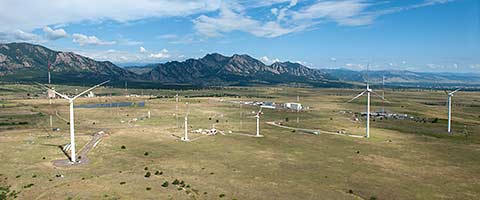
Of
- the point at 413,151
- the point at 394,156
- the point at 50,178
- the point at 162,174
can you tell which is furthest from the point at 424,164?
the point at 50,178

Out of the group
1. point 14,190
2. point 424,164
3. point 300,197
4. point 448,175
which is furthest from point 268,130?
point 14,190

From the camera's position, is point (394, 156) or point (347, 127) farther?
point (347, 127)

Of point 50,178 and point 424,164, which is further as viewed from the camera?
point 424,164

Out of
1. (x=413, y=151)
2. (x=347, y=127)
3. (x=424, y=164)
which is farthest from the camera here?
(x=347, y=127)

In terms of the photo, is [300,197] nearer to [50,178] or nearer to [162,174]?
[162,174]

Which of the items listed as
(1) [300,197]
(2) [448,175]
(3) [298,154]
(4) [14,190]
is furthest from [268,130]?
(4) [14,190]

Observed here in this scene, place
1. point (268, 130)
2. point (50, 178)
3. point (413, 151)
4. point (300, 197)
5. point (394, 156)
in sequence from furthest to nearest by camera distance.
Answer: point (268, 130) → point (413, 151) → point (394, 156) → point (50, 178) → point (300, 197)

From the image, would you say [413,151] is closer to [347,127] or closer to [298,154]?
[298,154]

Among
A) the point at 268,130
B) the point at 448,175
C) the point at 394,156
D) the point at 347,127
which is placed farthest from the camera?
the point at 347,127

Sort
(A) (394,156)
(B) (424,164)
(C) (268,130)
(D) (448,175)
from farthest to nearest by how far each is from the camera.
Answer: (C) (268,130)
(A) (394,156)
(B) (424,164)
(D) (448,175)
